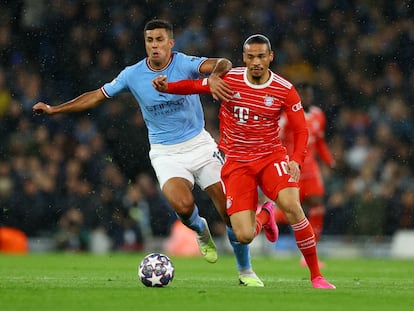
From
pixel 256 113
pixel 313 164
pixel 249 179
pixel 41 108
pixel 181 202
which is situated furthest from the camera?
pixel 313 164

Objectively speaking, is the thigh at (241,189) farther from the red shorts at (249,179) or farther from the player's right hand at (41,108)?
the player's right hand at (41,108)

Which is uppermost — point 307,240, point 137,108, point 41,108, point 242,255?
point 137,108

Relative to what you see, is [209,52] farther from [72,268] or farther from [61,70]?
[72,268]

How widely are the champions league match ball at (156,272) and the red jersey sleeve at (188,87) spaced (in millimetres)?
1432

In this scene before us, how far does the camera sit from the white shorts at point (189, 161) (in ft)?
31.9

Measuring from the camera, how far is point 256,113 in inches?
351

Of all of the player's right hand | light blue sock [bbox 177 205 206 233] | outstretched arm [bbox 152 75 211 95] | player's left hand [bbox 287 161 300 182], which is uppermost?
outstretched arm [bbox 152 75 211 95]

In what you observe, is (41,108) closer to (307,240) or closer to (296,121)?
(296,121)

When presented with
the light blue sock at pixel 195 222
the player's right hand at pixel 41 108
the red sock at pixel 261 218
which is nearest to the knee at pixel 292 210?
the red sock at pixel 261 218

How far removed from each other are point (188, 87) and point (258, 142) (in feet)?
2.48

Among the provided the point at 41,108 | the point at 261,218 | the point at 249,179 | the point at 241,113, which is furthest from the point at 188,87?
the point at 261,218

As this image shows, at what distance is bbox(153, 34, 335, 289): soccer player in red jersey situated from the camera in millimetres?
8719

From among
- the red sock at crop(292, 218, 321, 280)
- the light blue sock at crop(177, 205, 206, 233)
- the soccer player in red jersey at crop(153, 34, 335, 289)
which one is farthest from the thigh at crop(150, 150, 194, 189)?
the red sock at crop(292, 218, 321, 280)

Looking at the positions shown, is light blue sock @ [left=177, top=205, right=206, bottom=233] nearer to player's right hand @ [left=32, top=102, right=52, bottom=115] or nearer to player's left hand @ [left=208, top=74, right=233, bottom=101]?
player's left hand @ [left=208, top=74, right=233, bottom=101]
